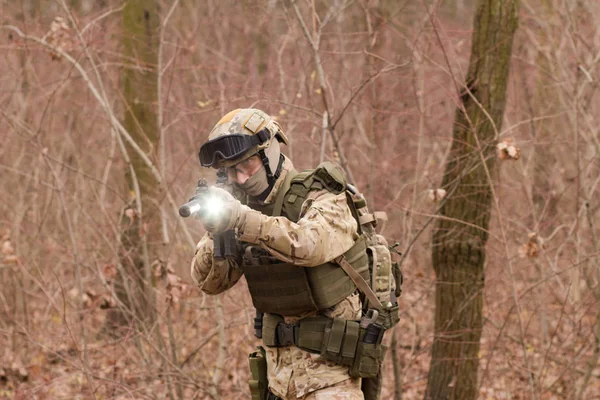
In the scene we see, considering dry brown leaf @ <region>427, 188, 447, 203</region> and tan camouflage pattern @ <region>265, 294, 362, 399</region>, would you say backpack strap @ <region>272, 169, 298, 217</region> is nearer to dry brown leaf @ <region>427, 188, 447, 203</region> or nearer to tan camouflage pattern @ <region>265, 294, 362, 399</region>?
tan camouflage pattern @ <region>265, 294, 362, 399</region>

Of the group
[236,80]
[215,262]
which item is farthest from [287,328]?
[236,80]

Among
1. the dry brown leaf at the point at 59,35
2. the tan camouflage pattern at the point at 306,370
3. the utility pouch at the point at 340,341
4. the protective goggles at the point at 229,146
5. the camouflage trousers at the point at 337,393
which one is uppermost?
the dry brown leaf at the point at 59,35

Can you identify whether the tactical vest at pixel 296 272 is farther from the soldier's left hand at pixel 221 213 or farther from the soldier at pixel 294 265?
the soldier's left hand at pixel 221 213

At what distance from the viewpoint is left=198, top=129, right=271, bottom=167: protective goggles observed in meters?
3.12

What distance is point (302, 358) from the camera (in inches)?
132

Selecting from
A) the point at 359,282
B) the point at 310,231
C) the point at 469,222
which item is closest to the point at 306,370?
the point at 359,282

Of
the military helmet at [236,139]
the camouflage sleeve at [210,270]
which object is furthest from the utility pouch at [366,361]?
the military helmet at [236,139]

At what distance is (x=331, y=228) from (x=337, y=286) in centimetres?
33

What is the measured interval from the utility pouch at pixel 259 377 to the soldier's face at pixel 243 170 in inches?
35.6

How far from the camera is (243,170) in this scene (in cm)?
323

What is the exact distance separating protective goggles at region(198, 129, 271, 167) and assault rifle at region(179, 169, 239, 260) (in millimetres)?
90

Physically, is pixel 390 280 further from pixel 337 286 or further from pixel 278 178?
pixel 278 178

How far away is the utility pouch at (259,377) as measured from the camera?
3529mm

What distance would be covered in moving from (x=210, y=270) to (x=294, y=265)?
0.42 metres
